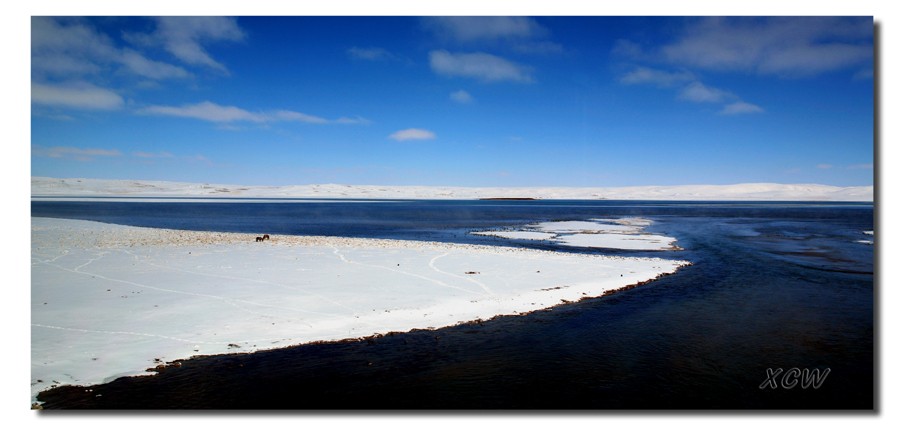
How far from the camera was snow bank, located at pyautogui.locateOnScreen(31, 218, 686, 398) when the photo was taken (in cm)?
870

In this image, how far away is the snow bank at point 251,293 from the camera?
8703 mm

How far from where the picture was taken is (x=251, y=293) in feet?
40.9

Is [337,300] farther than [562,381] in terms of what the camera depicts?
Yes

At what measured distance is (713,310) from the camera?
40.3 ft

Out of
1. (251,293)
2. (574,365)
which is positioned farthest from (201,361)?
(574,365)

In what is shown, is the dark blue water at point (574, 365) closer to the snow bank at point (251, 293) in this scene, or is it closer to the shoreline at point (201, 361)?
the shoreline at point (201, 361)

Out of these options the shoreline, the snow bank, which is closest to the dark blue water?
the shoreline

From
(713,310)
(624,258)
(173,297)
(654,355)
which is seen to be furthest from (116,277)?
(624,258)

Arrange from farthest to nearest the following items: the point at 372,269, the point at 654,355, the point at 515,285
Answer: the point at 372,269 → the point at 515,285 → the point at 654,355

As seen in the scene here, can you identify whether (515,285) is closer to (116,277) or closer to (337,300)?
(337,300)

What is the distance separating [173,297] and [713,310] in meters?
14.5

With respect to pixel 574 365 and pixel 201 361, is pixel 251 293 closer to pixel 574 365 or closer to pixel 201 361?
pixel 201 361

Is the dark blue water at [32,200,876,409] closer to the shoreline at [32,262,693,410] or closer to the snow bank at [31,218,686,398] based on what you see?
the shoreline at [32,262,693,410]

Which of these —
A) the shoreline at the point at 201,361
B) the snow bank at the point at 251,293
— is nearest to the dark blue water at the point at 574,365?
the shoreline at the point at 201,361
